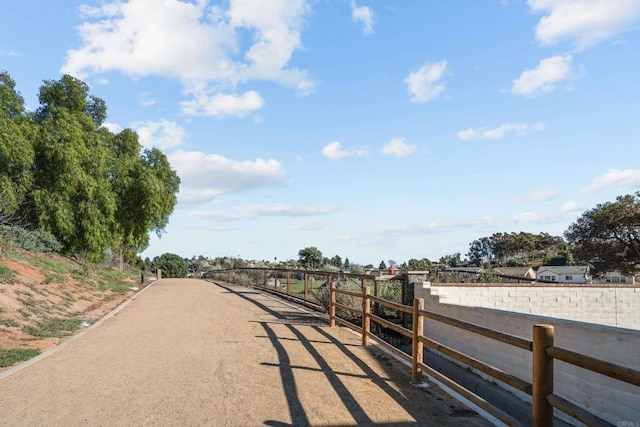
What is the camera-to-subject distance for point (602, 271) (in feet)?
115

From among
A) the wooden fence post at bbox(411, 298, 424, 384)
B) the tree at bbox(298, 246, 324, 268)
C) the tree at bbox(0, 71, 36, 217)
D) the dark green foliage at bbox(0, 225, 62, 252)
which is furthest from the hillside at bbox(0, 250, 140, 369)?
the tree at bbox(298, 246, 324, 268)

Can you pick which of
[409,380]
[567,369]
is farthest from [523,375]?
[409,380]

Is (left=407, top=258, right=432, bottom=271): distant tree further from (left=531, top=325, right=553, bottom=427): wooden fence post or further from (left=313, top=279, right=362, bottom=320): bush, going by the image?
(left=531, top=325, right=553, bottom=427): wooden fence post

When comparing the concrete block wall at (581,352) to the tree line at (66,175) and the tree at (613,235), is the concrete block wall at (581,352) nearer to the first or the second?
the tree line at (66,175)

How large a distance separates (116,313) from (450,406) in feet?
37.6

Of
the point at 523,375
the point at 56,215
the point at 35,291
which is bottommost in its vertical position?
the point at 523,375

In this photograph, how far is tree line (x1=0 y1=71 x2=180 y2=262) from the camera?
2159 centimetres

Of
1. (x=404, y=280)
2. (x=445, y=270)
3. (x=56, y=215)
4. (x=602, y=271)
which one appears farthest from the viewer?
(x=602, y=271)

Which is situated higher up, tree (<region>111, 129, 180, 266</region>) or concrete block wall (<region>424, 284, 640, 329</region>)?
tree (<region>111, 129, 180, 266</region>)

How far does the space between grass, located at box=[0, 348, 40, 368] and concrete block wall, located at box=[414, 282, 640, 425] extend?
9022 millimetres

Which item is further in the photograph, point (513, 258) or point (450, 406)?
point (513, 258)

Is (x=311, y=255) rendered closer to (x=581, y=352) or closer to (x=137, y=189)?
(x=137, y=189)

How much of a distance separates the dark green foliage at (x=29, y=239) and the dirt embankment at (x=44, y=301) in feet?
2.76

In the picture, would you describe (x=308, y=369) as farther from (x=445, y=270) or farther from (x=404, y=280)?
(x=445, y=270)
